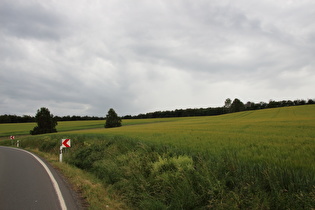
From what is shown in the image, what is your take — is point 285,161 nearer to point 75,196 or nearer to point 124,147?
point 75,196

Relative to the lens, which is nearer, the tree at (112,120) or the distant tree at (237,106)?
the tree at (112,120)

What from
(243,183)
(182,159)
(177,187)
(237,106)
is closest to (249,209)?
(243,183)

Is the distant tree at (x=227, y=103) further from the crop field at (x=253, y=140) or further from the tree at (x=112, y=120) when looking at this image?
the crop field at (x=253, y=140)

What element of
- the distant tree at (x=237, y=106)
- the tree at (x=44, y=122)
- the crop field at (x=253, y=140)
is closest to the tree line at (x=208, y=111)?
the distant tree at (x=237, y=106)

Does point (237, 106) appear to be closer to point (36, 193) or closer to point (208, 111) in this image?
point (208, 111)

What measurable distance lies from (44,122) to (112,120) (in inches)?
767

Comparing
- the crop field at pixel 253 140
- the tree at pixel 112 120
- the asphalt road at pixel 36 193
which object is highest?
the tree at pixel 112 120

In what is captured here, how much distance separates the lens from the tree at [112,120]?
198 feet

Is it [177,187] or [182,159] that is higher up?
[182,159]

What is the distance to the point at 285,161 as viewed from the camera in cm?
541

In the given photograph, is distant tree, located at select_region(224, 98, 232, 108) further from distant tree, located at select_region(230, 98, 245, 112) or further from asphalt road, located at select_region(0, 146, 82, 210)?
asphalt road, located at select_region(0, 146, 82, 210)

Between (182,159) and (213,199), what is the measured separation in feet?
7.07

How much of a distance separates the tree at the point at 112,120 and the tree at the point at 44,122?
16.0 metres

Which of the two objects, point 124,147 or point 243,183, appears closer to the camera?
point 243,183
